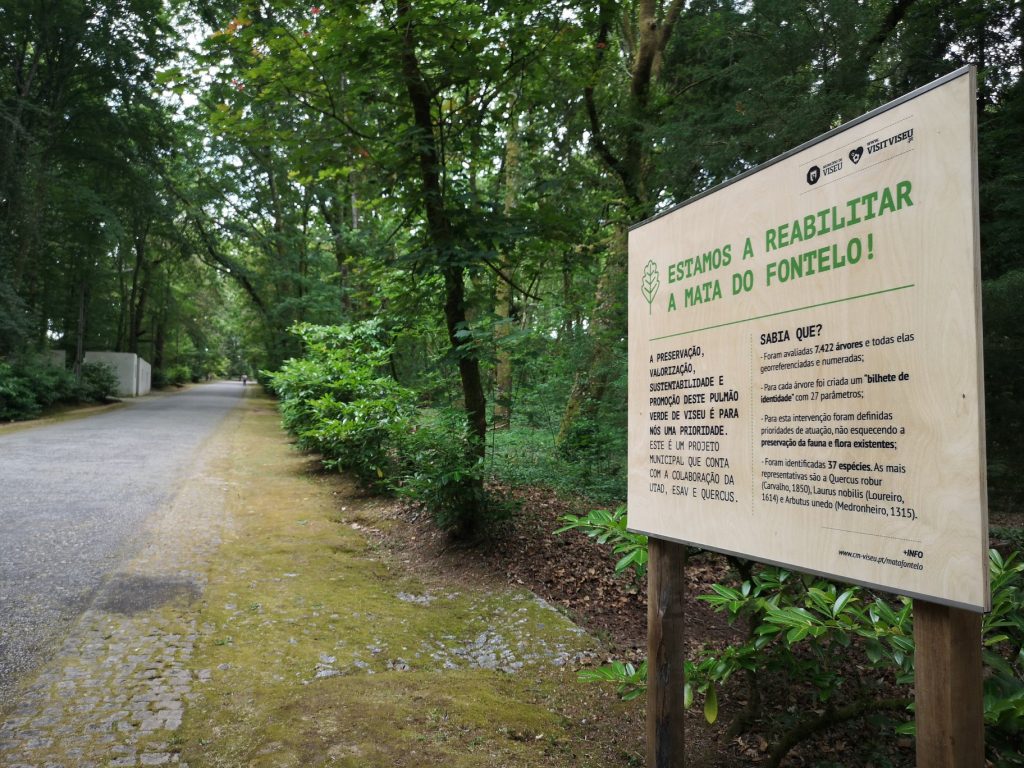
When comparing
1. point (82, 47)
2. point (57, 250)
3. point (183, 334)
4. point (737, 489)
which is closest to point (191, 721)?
point (737, 489)

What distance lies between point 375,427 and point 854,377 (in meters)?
7.40

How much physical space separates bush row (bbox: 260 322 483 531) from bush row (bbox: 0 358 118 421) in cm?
987

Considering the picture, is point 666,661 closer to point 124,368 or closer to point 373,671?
point 373,671

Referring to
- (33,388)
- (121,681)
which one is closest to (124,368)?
(33,388)

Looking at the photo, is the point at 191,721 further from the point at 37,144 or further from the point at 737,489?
the point at 37,144

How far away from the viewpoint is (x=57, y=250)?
80.1ft

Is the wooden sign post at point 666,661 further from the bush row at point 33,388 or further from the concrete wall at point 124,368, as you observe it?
the concrete wall at point 124,368

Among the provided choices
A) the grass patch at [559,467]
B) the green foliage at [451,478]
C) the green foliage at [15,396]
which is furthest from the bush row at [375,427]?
the green foliage at [15,396]

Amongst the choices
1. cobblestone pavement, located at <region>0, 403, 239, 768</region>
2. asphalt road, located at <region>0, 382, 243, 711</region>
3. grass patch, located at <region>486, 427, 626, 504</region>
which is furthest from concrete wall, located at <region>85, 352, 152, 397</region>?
cobblestone pavement, located at <region>0, 403, 239, 768</region>

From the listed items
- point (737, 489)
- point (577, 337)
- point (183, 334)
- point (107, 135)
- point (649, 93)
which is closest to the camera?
point (737, 489)

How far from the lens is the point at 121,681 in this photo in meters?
3.64

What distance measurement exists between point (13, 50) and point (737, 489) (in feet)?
84.9

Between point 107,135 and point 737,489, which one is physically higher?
point 107,135

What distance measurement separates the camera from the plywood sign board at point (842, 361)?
62.9 inches
